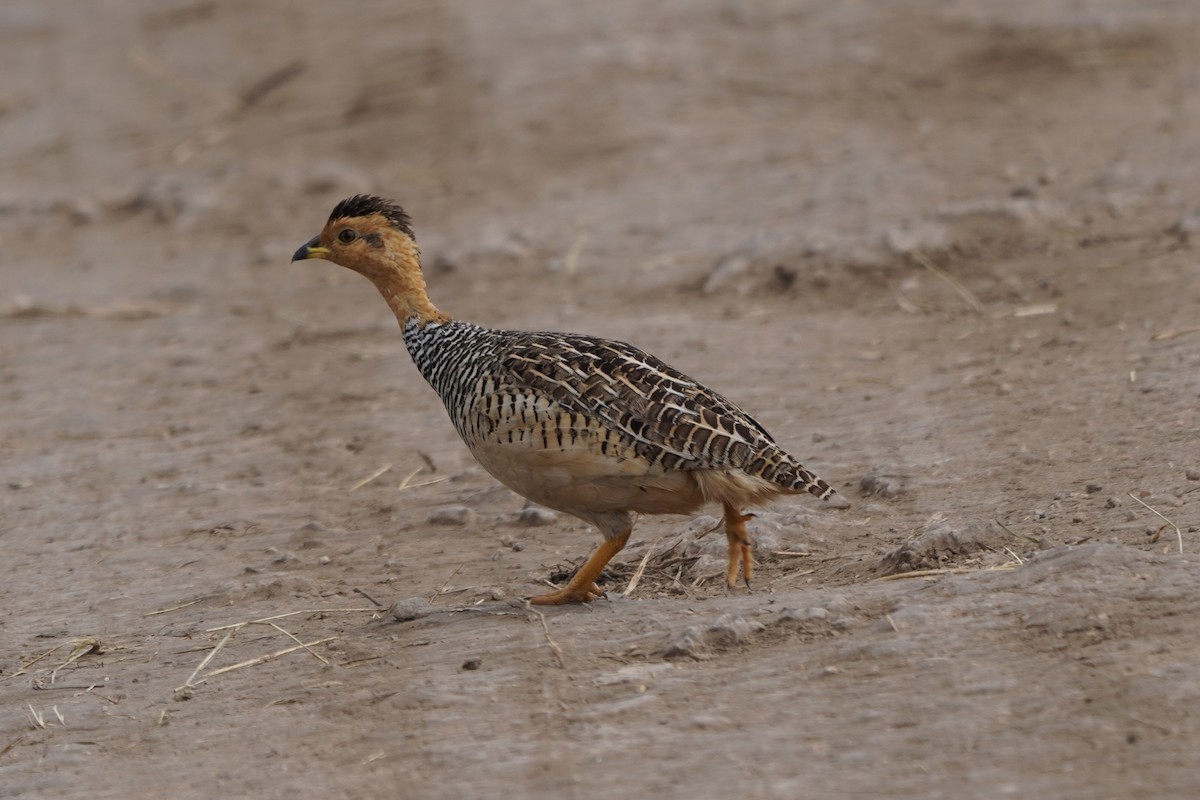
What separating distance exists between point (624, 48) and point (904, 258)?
529 cm

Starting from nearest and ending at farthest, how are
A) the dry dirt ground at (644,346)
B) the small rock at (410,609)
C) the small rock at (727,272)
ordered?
the dry dirt ground at (644,346), the small rock at (410,609), the small rock at (727,272)

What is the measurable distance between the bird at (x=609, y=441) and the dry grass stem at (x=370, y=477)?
1.79 metres

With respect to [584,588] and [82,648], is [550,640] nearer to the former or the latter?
[584,588]

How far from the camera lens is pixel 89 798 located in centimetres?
521

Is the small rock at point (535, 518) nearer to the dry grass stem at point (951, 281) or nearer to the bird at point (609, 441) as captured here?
the bird at point (609, 441)

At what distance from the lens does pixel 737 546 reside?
6.38 metres

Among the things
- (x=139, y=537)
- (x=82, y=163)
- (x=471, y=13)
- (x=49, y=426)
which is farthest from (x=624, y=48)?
(x=139, y=537)

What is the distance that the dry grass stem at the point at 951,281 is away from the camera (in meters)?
9.65

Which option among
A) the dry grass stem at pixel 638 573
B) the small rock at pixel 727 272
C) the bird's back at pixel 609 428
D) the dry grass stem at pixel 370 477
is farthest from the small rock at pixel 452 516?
the small rock at pixel 727 272

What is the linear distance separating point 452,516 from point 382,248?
128 cm

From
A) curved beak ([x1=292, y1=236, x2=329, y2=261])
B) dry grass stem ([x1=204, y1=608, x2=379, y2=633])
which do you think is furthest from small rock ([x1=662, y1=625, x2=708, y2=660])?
curved beak ([x1=292, y1=236, x2=329, y2=261])

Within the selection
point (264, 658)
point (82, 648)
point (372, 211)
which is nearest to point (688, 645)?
point (264, 658)

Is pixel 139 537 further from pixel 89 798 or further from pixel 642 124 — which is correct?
pixel 642 124

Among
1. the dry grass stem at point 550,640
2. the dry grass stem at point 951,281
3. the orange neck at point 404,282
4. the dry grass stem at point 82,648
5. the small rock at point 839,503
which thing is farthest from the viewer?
the dry grass stem at point 951,281
